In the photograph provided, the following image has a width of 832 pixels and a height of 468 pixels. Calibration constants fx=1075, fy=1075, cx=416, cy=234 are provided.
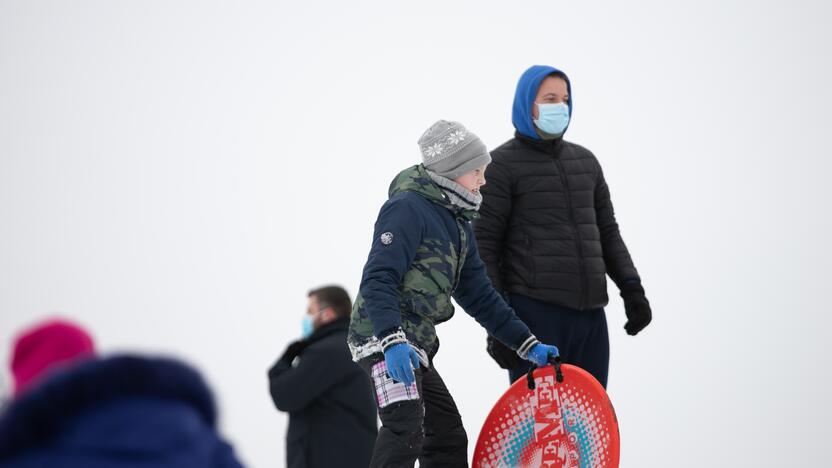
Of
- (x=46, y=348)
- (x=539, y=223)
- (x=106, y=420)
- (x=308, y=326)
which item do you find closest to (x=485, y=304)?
(x=539, y=223)

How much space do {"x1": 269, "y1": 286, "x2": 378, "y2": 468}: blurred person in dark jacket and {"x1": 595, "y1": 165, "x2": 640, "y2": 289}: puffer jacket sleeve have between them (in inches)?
37.1

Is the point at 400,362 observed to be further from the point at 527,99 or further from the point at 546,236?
the point at 527,99

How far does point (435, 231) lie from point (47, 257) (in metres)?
4.86

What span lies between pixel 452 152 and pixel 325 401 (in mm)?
1280

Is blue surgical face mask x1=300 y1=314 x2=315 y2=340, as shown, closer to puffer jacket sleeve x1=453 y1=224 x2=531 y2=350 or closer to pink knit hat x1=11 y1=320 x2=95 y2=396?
puffer jacket sleeve x1=453 y1=224 x2=531 y2=350

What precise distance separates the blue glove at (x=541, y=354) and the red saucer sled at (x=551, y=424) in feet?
0.07

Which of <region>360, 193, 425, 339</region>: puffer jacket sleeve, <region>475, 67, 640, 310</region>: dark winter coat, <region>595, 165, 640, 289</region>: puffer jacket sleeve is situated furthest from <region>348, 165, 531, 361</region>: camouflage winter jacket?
<region>595, 165, 640, 289</region>: puffer jacket sleeve

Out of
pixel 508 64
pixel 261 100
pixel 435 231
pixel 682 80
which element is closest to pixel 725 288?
pixel 682 80

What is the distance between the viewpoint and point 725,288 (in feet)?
24.1

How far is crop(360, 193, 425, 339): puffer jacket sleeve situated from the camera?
2559 millimetres

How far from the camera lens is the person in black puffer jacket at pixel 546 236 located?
129 inches

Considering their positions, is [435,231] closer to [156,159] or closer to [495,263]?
[495,263]

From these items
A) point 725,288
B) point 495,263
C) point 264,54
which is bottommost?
point 725,288

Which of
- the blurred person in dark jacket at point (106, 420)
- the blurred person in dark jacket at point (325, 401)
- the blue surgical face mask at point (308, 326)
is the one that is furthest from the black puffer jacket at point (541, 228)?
the blurred person in dark jacket at point (106, 420)
